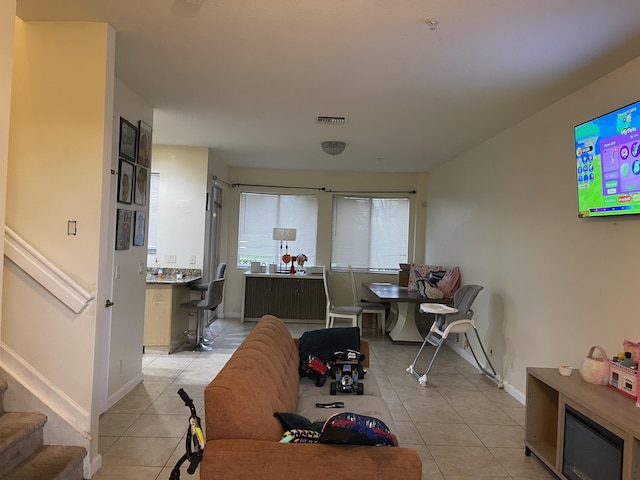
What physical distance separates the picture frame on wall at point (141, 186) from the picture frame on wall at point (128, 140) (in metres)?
0.15

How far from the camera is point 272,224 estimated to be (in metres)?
7.80

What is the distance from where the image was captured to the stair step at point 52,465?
2195 millimetres

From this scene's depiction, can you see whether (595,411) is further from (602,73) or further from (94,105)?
(94,105)

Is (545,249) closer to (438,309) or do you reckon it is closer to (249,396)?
(438,309)

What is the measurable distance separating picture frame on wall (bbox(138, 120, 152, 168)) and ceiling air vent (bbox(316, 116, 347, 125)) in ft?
5.38

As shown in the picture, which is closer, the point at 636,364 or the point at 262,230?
the point at 636,364

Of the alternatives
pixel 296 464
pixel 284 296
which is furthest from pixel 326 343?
pixel 284 296

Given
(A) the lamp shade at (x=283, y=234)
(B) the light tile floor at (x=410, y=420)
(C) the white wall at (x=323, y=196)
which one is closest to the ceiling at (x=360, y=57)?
(B) the light tile floor at (x=410, y=420)

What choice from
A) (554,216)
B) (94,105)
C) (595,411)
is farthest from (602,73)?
(94,105)

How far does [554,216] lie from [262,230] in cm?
517

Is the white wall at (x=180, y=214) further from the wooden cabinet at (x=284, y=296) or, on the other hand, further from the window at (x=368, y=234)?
the window at (x=368, y=234)

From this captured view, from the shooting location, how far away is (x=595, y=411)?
88.7 inches

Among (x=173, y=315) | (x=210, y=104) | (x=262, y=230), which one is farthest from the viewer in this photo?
(x=262, y=230)

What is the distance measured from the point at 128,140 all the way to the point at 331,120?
191cm
